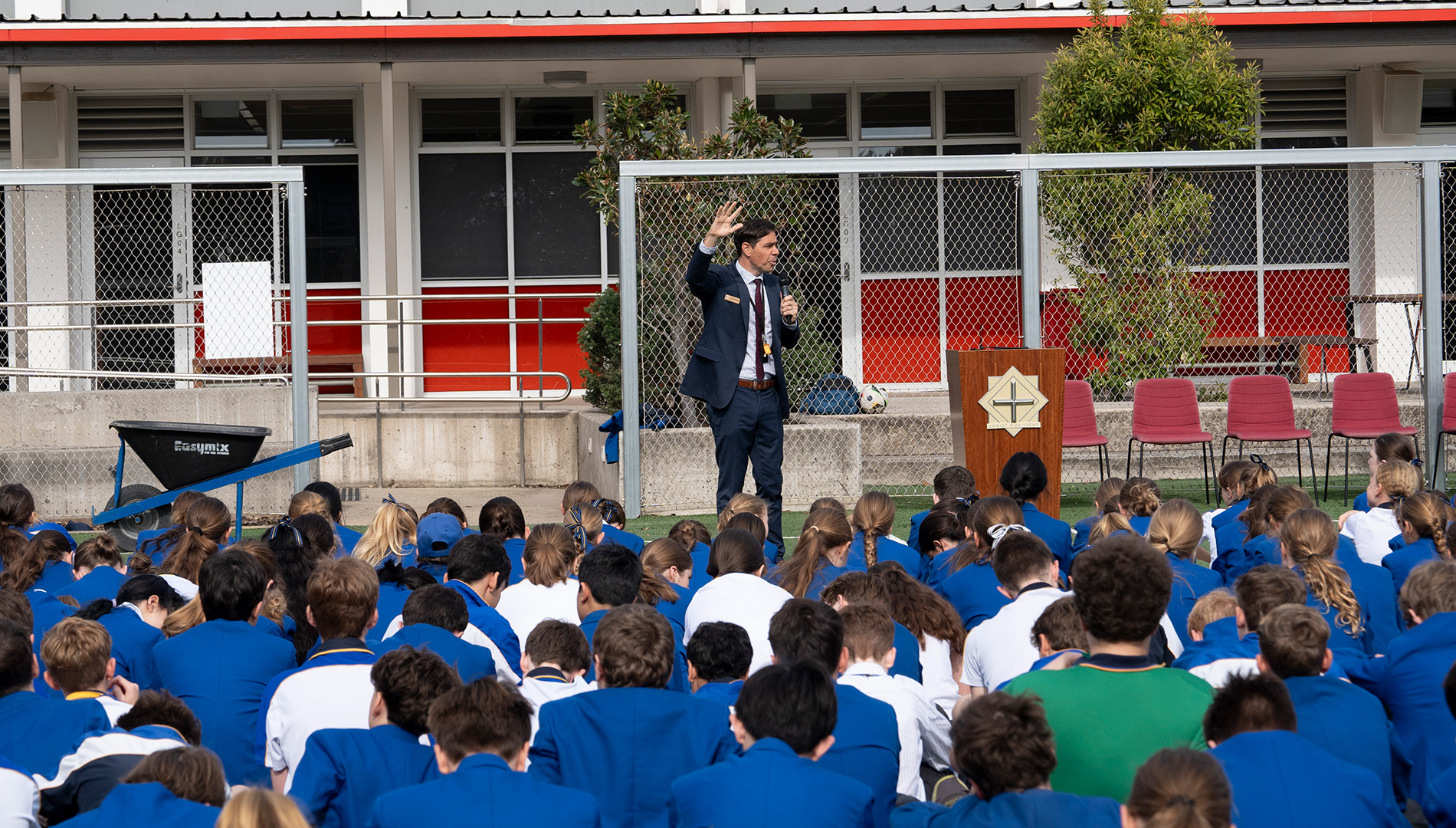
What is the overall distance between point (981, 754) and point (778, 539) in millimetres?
4889

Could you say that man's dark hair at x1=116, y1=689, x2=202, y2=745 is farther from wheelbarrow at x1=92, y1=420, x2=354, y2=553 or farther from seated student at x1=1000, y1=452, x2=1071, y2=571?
wheelbarrow at x1=92, y1=420, x2=354, y2=553

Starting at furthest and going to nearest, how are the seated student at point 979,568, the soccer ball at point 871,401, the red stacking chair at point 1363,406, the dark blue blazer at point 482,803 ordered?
the soccer ball at point 871,401, the red stacking chair at point 1363,406, the seated student at point 979,568, the dark blue blazer at point 482,803

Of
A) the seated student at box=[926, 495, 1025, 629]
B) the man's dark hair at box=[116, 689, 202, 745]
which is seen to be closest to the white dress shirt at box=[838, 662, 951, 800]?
the seated student at box=[926, 495, 1025, 629]

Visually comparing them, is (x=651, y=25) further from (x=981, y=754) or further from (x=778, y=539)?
(x=981, y=754)

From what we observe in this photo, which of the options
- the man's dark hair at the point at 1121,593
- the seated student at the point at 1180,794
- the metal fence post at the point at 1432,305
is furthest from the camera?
the metal fence post at the point at 1432,305

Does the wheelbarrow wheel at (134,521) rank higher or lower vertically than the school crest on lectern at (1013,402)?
lower

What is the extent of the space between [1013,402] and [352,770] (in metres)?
5.87

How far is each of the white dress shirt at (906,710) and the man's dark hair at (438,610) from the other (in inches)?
45.3

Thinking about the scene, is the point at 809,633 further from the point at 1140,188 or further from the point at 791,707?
the point at 1140,188

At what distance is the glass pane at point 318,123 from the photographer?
1492 centimetres

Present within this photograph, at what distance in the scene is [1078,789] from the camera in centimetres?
293

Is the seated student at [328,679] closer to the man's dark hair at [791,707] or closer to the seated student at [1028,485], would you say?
the man's dark hair at [791,707]

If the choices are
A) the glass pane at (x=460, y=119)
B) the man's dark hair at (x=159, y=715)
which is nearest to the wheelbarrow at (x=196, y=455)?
the man's dark hair at (x=159, y=715)

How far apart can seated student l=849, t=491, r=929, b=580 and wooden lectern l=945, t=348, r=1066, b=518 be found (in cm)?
256
